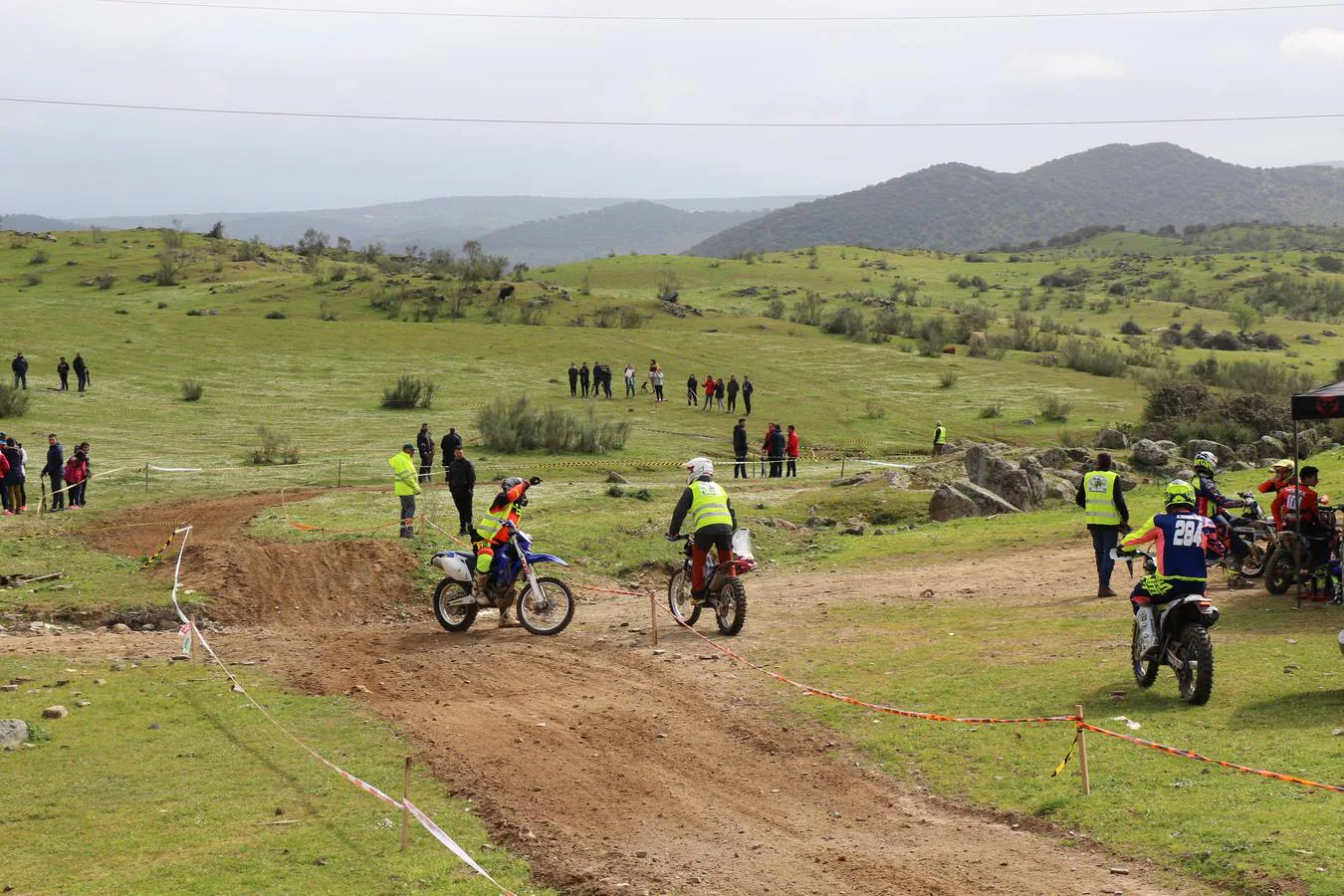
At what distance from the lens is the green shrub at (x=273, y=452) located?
3469 centimetres

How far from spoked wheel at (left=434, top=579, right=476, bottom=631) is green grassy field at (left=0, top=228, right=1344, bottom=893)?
11.0ft

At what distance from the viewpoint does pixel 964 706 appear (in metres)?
11.8

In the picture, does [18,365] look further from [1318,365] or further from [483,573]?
[1318,365]

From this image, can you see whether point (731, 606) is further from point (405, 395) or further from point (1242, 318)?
point (1242, 318)

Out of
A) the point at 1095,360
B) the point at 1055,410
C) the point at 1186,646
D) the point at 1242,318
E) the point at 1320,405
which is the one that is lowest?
the point at 1055,410

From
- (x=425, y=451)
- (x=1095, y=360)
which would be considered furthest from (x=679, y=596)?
(x=1095, y=360)

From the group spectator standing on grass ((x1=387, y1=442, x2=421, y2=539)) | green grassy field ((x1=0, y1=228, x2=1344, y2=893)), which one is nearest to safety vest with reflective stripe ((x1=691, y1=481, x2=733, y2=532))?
green grassy field ((x1=0, y1=228, x2=1344, y2=893))

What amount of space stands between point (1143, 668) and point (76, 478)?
2241 centimetres

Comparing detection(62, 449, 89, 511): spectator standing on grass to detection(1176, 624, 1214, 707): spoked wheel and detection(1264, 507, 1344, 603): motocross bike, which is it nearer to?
detection(1264, 507, 1344, 603): motocross bike

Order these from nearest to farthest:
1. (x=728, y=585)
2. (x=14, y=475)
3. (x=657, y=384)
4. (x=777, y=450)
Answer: (x=728, y=585) < (x=14, y=475) < (x=777, y=450) < (x=657, y=384)

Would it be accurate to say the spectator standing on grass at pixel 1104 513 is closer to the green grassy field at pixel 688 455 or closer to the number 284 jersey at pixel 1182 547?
→ the green grassy field at pixel 688 455

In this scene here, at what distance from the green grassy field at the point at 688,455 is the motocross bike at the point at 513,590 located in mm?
3253

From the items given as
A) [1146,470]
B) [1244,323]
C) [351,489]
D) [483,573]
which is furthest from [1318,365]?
[483,573]

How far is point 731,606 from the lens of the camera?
15.4 m
